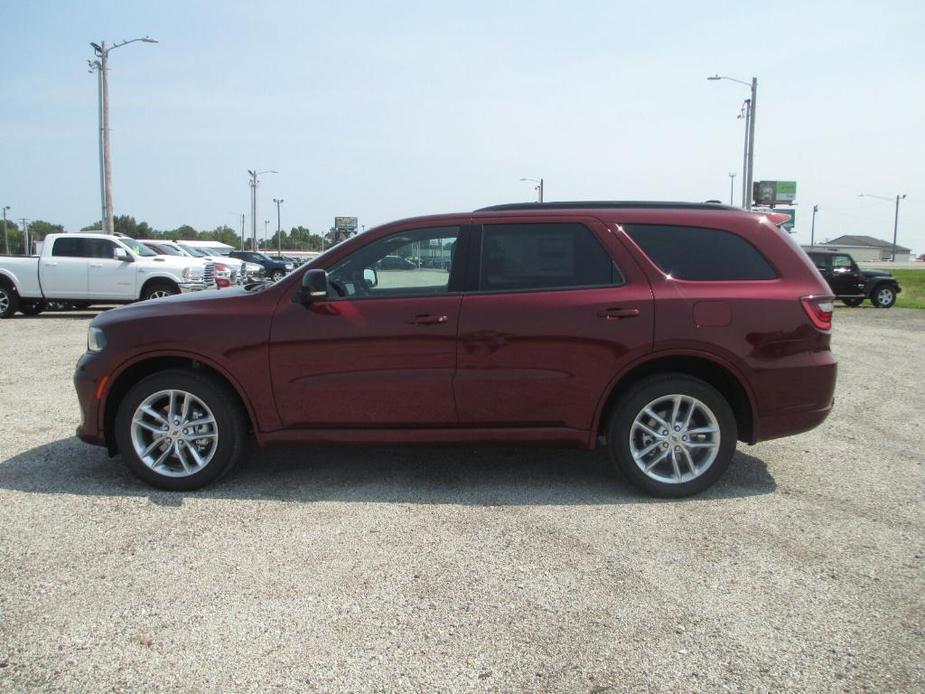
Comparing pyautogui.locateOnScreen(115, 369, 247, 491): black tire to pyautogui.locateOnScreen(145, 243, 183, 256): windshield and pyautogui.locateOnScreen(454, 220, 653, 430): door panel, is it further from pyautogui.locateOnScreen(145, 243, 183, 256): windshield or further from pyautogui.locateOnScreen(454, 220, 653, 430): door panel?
pyautogui.locateOnScreen(145, 243, 183, 256): windshield

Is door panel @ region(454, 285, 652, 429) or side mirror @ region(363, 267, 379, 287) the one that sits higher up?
side mirror @ region(363, 267, 379, 287)

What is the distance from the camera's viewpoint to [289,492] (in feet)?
16.3

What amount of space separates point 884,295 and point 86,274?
2220 centimetres

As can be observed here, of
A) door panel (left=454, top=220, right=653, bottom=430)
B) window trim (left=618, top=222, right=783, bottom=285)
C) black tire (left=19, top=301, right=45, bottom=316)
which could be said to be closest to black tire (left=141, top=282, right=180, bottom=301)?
black tire (left=19, top=301, right=45, bottom=316)

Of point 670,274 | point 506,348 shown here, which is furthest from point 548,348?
point 670,274

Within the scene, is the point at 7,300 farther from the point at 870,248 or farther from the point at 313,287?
the point at 870,248

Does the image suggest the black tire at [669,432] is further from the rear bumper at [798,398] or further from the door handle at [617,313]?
the door handle at [617,313]

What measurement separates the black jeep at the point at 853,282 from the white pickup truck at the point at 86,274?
18462 millimetres

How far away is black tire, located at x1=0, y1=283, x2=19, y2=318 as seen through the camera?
17453 mm

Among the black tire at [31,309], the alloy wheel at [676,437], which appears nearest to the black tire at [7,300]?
the black tire at [31,309]

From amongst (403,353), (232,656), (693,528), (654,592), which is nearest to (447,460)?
(403,353)

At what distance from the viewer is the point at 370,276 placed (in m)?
4.99

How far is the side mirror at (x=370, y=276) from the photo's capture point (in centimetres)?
498

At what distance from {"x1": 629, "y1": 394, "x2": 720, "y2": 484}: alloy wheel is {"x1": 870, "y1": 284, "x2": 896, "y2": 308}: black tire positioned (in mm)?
22119
